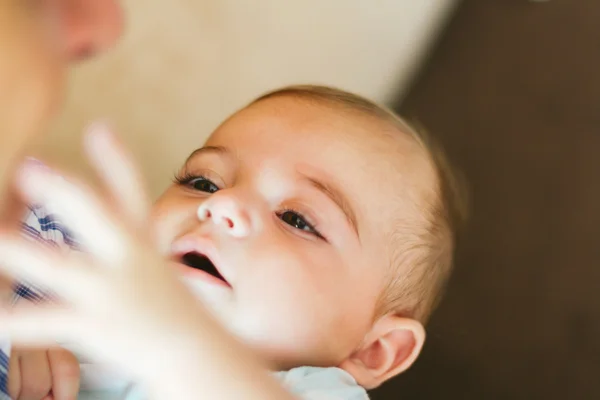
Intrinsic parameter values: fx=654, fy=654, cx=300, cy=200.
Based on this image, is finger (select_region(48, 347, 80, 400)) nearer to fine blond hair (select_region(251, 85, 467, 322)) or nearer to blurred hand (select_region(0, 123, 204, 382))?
blurred hand (select_region(0, 123, 204, 382))

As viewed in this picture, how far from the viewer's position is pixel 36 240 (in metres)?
0.65

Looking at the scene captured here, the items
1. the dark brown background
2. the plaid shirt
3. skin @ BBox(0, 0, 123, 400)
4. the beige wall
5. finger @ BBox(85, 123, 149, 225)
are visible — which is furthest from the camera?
the dark brown background

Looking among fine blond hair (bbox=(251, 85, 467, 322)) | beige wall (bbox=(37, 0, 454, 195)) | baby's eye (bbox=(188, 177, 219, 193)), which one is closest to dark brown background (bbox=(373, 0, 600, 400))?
beige wall (bbox=(37, 0, 454, 195))

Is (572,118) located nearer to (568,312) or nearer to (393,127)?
(568,312)

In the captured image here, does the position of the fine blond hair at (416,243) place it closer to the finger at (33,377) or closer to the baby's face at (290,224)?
the baby's face at (290,224)

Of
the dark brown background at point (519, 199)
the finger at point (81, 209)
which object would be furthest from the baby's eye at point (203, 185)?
the dark brown background at point (519, 199)

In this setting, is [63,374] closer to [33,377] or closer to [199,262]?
[33,377]

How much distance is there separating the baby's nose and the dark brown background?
72 centimetres

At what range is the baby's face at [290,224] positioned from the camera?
2.04ft

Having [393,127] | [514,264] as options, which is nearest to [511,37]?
[514,264]

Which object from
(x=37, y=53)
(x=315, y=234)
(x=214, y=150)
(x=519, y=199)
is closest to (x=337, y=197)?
(x=315, y=234)

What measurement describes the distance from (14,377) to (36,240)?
0.14 meters

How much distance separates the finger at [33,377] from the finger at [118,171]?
231mm

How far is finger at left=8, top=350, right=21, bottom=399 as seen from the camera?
558mm
